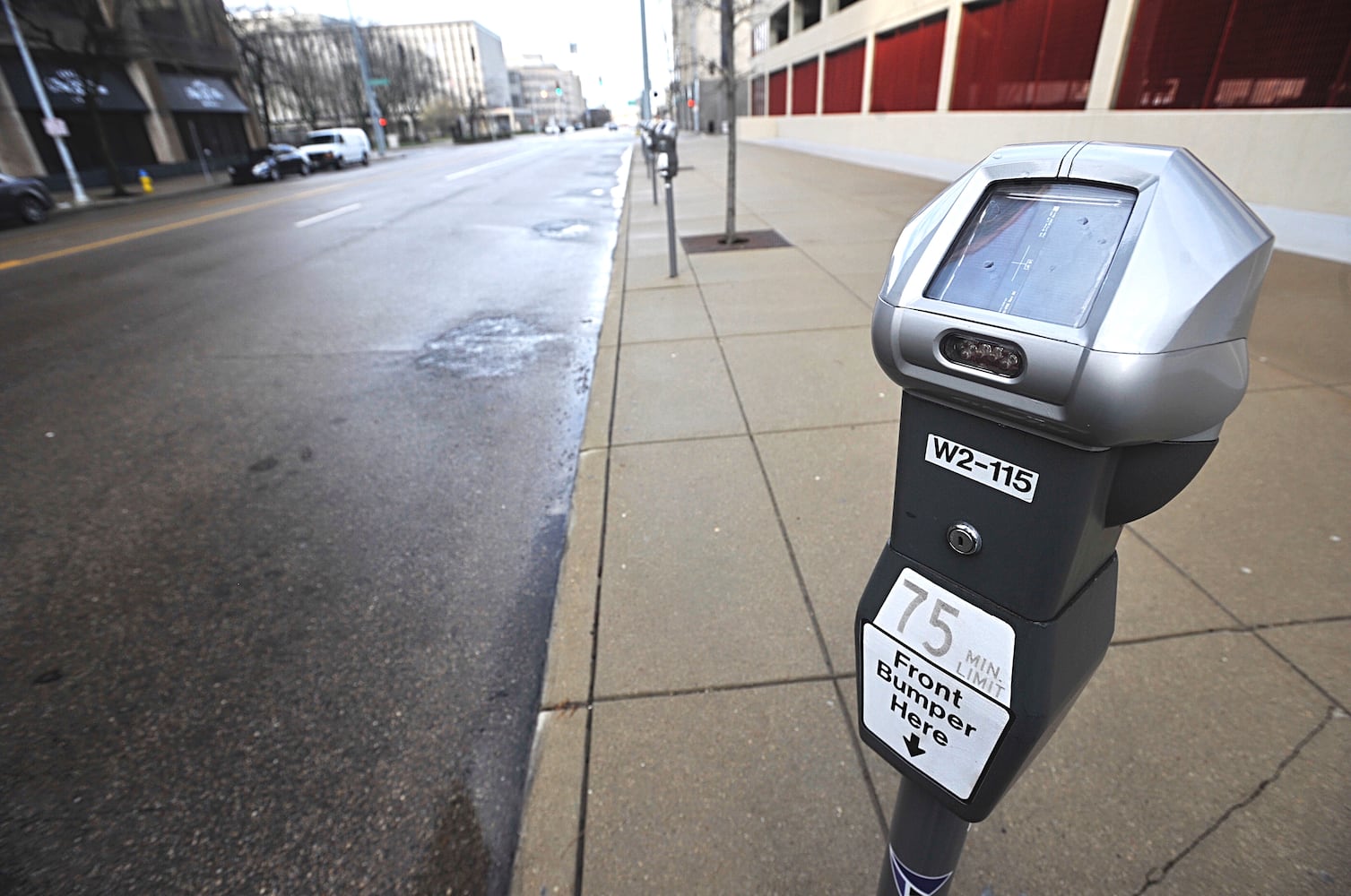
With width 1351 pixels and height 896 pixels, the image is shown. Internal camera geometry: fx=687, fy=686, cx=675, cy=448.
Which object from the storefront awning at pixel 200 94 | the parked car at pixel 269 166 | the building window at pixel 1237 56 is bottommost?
the parked car at pixel 269 166

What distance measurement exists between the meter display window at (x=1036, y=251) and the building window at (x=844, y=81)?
65.8ft

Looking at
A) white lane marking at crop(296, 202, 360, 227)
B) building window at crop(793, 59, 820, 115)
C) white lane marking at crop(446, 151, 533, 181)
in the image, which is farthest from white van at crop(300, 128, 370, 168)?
building window at crop(793, 59, 820, 115)

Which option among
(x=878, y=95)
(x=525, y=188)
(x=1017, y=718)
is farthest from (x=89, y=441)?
(x=878, y=95)

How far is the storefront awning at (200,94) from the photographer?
26438 mm

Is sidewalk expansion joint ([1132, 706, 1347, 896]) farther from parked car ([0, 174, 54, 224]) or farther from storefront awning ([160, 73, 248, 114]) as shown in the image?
storefront awning ([160, 73, 248, 114])

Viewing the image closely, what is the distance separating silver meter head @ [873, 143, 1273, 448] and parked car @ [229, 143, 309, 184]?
2886 centimetres

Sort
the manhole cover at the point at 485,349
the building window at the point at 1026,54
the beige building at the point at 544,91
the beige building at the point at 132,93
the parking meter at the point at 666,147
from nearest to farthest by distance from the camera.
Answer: the manhole cover at the point at 485,349 → the parking meter at the point at 666,147 → the building window at the point at 1026,54 → the beige building at the point at 132,93 → the beige building at the point at 544,91

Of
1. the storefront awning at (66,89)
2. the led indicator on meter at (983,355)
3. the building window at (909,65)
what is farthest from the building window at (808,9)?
the led indicator on meter at (983,355)

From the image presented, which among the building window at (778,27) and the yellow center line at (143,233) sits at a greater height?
the building window at (778,27)

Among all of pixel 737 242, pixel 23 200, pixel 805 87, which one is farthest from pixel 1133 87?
pixel 23 200

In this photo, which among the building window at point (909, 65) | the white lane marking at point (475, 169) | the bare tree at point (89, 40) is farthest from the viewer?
the white lane marking at point (475, 169)

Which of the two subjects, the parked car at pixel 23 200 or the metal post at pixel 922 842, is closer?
the metal post at pixel 922 842

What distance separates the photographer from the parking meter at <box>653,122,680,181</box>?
7.21 metres

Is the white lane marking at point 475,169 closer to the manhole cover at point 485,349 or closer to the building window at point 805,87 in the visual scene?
the building window at point 805,87
